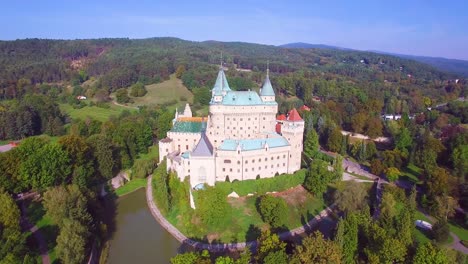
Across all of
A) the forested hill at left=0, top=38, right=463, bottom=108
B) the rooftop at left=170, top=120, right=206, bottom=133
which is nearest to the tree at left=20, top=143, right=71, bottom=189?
the rooftop at left=170, top=120, right=206, bottom=133

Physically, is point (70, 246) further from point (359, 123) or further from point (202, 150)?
point (359, 123)

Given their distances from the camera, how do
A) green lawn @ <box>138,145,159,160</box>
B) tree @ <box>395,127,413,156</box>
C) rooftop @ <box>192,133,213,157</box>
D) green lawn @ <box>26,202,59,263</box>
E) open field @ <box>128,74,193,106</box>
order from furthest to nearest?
1. open field @ <box>128,74,193,106</box>
2. tree @ <box>395,127,413,156</box>
3. green lawn @ <box>138,145,159,160</box>
4. rooftop @ <box>192,133,213,157</box>
5. green lawn @ <box>26,202,59,263</box>

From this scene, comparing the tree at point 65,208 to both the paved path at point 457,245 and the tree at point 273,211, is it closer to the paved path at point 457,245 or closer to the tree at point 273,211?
the tree at point 273,211

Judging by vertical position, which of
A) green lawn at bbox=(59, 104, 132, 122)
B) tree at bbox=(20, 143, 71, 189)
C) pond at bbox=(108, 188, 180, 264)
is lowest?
pond at bbox=(108, 188, 180, 264)

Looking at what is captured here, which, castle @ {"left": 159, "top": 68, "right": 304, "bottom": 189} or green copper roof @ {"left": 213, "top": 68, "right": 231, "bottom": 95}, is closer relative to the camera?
castle @ {"left": 159, "top": 68, "right": 304, "bottom": 189}

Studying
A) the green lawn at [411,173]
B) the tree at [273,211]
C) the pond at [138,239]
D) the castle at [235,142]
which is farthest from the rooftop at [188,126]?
the green lawn at [411,173]

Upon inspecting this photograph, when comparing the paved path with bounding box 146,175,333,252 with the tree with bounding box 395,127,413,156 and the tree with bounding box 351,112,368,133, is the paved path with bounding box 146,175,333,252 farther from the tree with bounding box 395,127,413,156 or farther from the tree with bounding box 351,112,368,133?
the tree with bounding box 351,112,368,133

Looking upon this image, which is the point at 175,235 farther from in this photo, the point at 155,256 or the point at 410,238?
the point at 410,238

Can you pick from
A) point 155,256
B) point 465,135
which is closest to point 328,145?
point 465,135

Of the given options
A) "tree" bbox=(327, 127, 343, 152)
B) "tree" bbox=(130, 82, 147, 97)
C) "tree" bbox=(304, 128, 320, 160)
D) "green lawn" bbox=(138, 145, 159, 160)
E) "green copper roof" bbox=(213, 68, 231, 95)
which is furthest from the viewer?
"tree" bbox=(130, 82, 147, 97)
